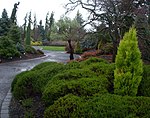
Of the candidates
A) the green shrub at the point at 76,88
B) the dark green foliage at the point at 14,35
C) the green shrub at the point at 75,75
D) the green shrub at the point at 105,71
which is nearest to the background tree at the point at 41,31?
the dark green foliage at the point at 14,35

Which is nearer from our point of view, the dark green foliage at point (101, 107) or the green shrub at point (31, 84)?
the dark green foliage at point (101, 107)

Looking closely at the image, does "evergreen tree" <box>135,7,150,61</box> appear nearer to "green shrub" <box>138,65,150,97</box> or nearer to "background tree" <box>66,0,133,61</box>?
"background tree" <box>66,0,133,61</box>

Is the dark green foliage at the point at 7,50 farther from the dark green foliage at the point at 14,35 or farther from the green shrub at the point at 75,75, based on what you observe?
the green shrub at the point at 75,75

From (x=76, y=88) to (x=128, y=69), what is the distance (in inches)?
41.3

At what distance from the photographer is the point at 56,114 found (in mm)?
4062

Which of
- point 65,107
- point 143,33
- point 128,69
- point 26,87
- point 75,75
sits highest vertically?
point 143,33

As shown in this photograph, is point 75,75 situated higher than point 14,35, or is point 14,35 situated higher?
point 14,35

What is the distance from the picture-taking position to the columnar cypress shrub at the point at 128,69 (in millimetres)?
4789

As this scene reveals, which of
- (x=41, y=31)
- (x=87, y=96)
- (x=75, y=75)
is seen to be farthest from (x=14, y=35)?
(x=41, y=31)

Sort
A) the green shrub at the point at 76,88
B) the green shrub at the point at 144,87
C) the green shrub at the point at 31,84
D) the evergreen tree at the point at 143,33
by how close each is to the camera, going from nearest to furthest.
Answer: the green shrub at the point at 76,88, the green shrub at the point at 144,87, the green shrub at the point at 31,84, the evergreen tree at the point at 143,33

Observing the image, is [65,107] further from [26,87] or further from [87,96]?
[26,87]

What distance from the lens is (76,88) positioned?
4637 millimetres

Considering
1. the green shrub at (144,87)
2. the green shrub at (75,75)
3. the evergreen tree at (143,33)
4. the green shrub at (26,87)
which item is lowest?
the green shrub at (26,87)

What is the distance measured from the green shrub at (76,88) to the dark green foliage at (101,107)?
295mm
